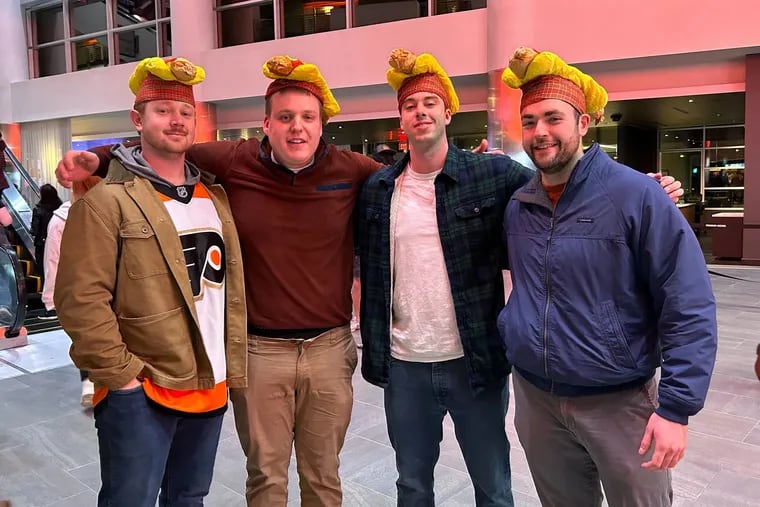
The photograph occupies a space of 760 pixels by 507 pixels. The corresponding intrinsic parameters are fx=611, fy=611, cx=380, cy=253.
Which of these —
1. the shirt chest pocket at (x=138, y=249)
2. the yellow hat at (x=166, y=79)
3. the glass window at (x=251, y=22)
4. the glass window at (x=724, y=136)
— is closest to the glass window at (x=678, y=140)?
the glass window at (x=724, y=136)

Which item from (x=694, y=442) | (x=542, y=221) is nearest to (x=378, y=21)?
(x=694, y=442)

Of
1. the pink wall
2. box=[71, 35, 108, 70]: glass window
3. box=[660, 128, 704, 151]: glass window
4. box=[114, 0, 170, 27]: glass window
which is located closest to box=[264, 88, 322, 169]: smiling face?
the pink wall

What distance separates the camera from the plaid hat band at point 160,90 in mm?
2010

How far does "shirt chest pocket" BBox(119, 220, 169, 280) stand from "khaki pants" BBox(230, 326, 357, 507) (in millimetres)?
521

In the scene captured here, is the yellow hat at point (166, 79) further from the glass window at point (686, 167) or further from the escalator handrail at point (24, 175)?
the glass window at point (686, 167)

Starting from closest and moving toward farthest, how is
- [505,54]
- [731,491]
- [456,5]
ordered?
[731,491]
[505,54]
[456,5]

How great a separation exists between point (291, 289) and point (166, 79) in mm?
825

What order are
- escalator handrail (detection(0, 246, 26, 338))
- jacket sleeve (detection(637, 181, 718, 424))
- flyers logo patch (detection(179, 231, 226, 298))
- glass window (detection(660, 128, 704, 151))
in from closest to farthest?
jacket sleeve (detection(637, 181, 718, 424)) → flyers logo patch (detection(179, 231, 226, 298)) → escalator handrail (detection(0, 246, 26, 338)) → glass window (detection(660, 128, 704, 151))

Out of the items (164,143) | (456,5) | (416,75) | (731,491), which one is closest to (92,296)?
(164,143)

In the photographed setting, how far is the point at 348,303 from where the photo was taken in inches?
94.2

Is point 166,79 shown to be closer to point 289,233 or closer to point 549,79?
point 289,233

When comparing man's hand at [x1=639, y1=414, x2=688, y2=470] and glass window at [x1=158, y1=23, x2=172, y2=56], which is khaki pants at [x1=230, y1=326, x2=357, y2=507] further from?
glass window at [x1=158, y1=23, x2=172, y2=56]

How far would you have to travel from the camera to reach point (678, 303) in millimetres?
1631

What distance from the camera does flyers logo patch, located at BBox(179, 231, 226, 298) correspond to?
1979 mm
